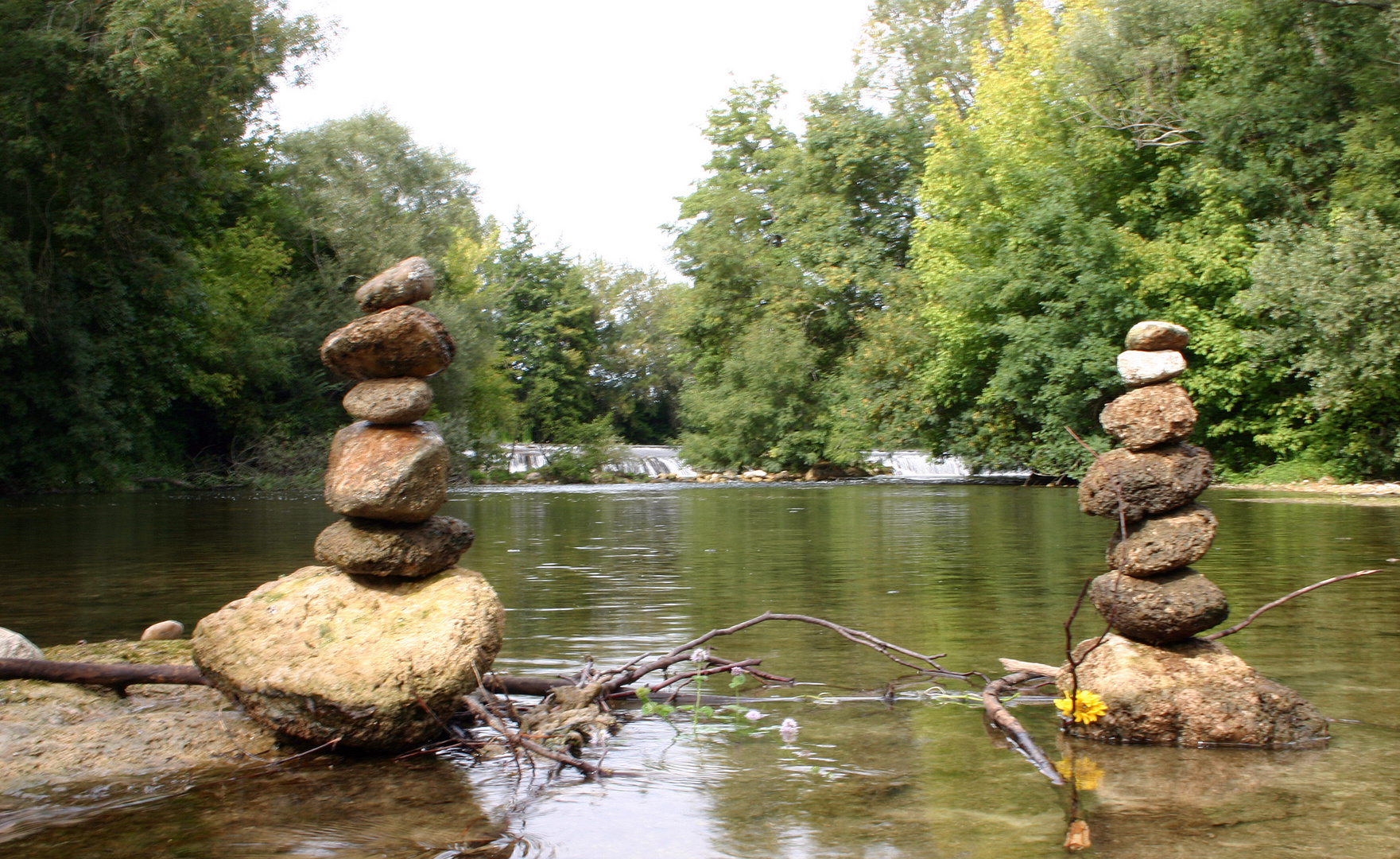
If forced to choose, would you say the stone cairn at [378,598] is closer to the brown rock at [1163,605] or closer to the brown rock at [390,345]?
the brown rock at [390,345]

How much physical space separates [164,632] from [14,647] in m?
1.48

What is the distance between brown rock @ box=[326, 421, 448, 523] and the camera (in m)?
5.97

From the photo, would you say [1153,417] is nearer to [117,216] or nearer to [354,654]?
[354,654]

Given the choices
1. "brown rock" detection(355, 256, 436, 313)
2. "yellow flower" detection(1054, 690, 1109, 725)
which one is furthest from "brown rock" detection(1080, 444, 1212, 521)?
"brown rock" detection(355, 256, 436, 313)

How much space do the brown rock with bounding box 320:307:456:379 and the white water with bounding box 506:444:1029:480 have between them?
35009 mm

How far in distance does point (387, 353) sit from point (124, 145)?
24.8 meters

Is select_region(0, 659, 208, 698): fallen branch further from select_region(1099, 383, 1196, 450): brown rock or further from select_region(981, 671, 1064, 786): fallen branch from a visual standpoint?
select_region(1099, 383, 1196, 450): brown rock

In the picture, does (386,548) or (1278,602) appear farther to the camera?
(386,548)

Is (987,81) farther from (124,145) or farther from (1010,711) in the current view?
(1010,711)

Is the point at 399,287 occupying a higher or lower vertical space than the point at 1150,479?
higher

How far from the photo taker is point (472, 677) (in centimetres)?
550

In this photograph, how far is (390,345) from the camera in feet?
20.5

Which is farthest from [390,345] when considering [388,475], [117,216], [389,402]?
[117,216]

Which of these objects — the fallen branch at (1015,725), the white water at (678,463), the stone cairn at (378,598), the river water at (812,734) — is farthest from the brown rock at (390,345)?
the white water at (678,463)
